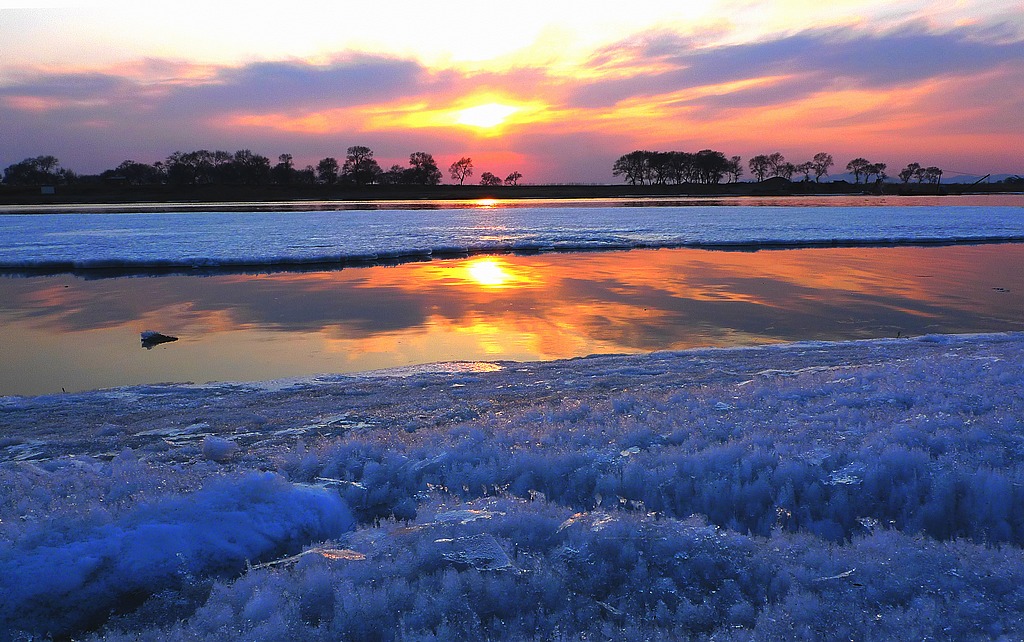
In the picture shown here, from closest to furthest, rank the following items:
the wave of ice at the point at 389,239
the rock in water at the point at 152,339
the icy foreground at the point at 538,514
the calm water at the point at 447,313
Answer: the icy foreground at the point at 538,514, the calm water at the point at 447,313, the rock in water at the point at 152,339, the wave of ice at the point at 389,239

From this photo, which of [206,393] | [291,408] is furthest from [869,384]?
[206,393]

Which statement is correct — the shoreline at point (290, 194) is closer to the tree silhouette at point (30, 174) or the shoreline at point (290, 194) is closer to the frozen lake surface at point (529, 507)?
the tree silhouette at point (30, 174)

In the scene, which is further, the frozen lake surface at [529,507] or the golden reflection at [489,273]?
the golden reflection at [489,273]

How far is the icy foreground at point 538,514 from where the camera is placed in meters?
2.54

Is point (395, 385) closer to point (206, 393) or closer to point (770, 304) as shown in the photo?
point (206, 393)

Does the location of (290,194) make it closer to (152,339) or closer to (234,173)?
(234,173)

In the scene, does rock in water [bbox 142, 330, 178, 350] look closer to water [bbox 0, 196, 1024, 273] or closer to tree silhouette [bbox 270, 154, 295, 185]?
water [bbox 0, 196, 1024, 273]

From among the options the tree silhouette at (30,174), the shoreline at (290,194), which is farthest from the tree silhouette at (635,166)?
the tree silhouette at (30,174)

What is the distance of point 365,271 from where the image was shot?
17.2 meters

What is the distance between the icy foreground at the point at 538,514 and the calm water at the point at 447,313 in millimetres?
2410

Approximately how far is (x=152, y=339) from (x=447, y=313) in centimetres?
437

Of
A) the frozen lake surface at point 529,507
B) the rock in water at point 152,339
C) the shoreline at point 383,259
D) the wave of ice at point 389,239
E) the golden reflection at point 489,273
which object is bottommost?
the rock in water at point 152,339

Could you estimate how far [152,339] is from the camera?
9.22 meters

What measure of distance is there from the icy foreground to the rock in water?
3164 millimetres
